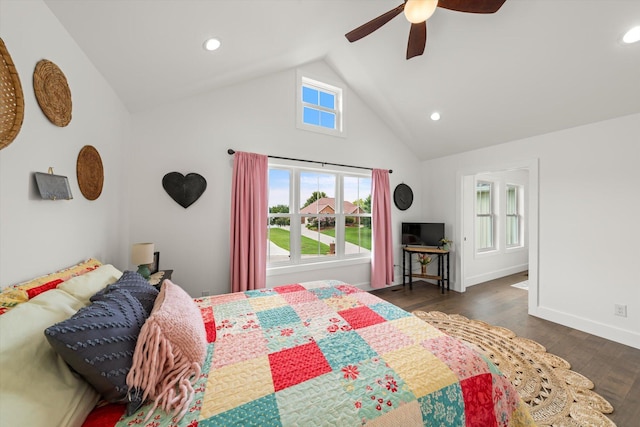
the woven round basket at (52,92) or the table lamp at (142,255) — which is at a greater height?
the woven round basket at (52,92)

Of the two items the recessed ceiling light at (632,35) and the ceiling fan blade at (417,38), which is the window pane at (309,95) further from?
the recessed ceiling light at (632,35)

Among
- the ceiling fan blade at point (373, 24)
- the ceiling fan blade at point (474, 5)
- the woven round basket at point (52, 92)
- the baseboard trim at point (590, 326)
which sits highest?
the ceiling fan blade at point (373, 24)

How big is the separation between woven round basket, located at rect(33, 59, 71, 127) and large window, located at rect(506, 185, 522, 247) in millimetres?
6622

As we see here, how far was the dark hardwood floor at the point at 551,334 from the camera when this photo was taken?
1.77 metres

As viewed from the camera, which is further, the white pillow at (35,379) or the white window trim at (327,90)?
the white window trim at (327,90)

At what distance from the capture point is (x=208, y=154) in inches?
114

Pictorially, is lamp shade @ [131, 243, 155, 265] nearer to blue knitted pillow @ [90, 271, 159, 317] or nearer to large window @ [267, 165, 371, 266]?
blue knitted pillow @ [90, 271, 159, 317]

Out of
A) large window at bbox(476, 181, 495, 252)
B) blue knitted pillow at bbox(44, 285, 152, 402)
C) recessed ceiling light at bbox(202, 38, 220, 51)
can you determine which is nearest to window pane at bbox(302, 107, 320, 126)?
recessed ceiling light at bbox(202, 38, 220, 51)

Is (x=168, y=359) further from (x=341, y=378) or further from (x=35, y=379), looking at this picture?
(x=341, y=378)

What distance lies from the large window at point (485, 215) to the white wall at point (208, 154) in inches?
127

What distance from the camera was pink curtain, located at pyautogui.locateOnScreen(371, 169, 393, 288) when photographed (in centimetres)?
394

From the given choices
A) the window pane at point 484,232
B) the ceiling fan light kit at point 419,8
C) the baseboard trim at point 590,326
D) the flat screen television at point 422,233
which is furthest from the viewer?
the window pane at point 484,232

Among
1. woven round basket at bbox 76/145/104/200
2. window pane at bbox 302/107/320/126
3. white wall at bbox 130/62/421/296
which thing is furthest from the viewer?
window pane at bbox 302/107/320/126

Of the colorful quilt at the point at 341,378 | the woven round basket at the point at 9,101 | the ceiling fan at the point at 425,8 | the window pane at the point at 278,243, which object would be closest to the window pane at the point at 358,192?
the window pane at the point at 278,243
